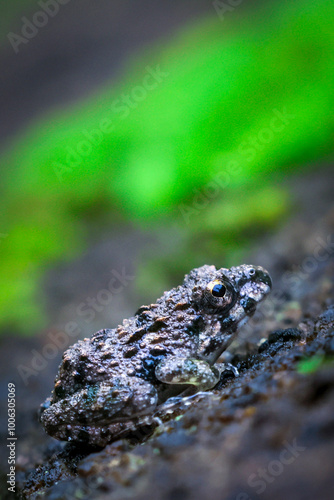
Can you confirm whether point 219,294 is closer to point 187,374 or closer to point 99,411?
point 187,374

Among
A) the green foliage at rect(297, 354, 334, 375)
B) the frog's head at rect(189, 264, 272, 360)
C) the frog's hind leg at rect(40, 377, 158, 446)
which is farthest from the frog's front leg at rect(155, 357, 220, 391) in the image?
the green foliage at rect(297, 354, 334, 375)

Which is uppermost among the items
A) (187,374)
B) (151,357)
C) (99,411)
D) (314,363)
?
(151,357)

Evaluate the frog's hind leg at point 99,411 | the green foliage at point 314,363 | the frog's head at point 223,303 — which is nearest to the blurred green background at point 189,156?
the frog's head at point 223,303

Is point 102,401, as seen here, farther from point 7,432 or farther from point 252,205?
point 252,205

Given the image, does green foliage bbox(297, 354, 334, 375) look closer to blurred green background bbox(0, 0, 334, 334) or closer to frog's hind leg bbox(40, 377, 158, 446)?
frog's hind leg bbox(40, 377, 158, 446)

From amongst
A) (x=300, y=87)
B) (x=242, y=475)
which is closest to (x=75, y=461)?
(x=242, y=475)

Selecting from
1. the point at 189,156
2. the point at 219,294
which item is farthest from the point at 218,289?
the point at 189,156
